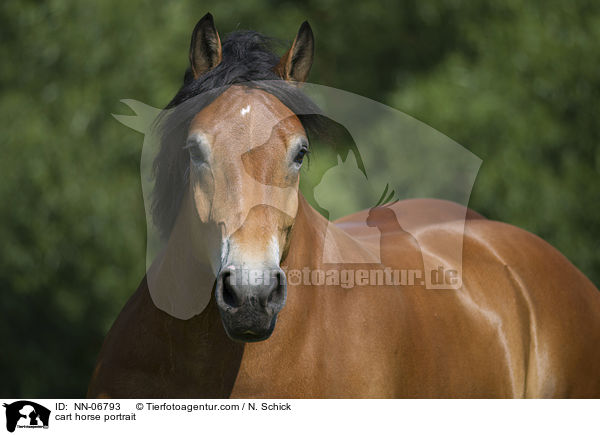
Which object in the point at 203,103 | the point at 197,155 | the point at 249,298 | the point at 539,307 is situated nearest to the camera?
the point at 249,298

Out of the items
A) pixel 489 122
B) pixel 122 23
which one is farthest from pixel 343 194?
pixel 122 23

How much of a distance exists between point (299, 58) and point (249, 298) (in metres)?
1.02

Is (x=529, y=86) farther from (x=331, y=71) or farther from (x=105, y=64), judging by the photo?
(x=105, y=64)

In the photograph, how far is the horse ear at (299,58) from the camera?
261 centimetres

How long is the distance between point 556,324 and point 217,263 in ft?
7.11

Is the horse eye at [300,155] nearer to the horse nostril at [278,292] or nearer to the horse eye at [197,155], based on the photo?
the horse eye at [197,155]

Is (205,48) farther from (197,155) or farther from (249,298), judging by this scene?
(249,298)
